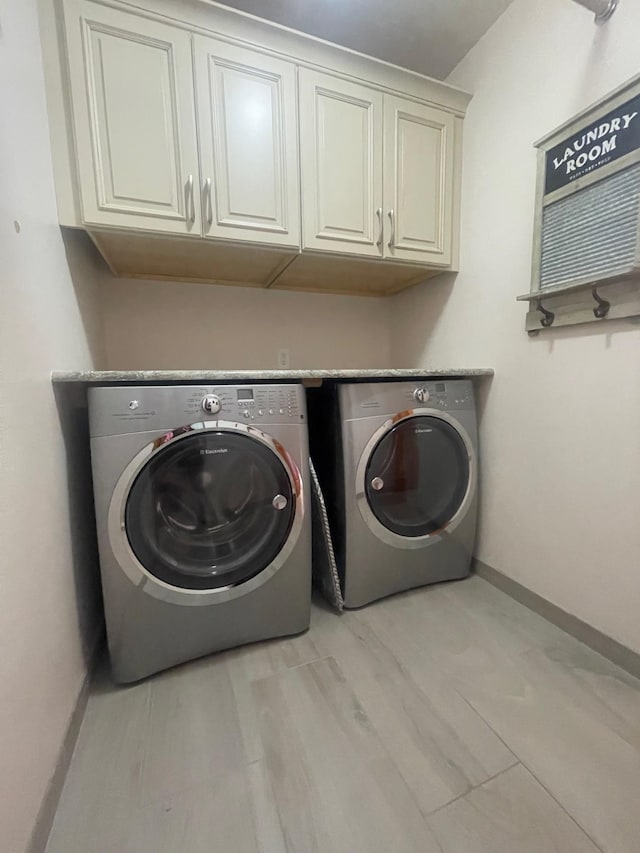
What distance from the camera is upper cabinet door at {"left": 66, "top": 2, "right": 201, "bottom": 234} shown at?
3.72 feet

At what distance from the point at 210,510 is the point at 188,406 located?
37 cm

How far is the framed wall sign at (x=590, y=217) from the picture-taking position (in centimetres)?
106

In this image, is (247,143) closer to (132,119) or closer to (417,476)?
(132,119)

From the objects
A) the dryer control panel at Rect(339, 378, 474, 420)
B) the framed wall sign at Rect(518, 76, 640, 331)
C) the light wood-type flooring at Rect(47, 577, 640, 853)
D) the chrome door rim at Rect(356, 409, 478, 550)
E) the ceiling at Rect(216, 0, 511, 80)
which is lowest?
the light wood-type flooring at Rect(47, 577, 640, 853)

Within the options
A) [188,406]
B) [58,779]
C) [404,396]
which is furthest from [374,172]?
[58,779]

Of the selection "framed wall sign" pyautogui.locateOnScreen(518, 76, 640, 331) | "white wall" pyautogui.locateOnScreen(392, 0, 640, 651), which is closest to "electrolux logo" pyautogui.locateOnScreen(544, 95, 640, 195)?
"framed wall sign" pyautogui.locateOnScreen(518, 76, 640, 331)

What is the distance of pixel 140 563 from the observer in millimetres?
1100

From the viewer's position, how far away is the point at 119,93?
1.17 m

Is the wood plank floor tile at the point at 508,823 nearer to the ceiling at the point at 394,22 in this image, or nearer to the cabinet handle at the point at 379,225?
the cabinet handle at the point at 379,225

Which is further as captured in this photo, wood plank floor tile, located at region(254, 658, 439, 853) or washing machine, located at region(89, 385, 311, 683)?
washing machine, located at region(89, 385, 311, 683)

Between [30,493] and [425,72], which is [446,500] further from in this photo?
[425,72]

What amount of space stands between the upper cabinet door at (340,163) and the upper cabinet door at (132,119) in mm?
438

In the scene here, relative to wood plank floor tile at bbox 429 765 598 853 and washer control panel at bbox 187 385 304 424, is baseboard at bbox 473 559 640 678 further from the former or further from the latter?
washer control panel at bbox 187 385 304 424

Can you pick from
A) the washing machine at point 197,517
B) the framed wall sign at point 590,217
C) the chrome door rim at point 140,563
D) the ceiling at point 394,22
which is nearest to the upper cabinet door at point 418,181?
the ceiling at point 394,22
